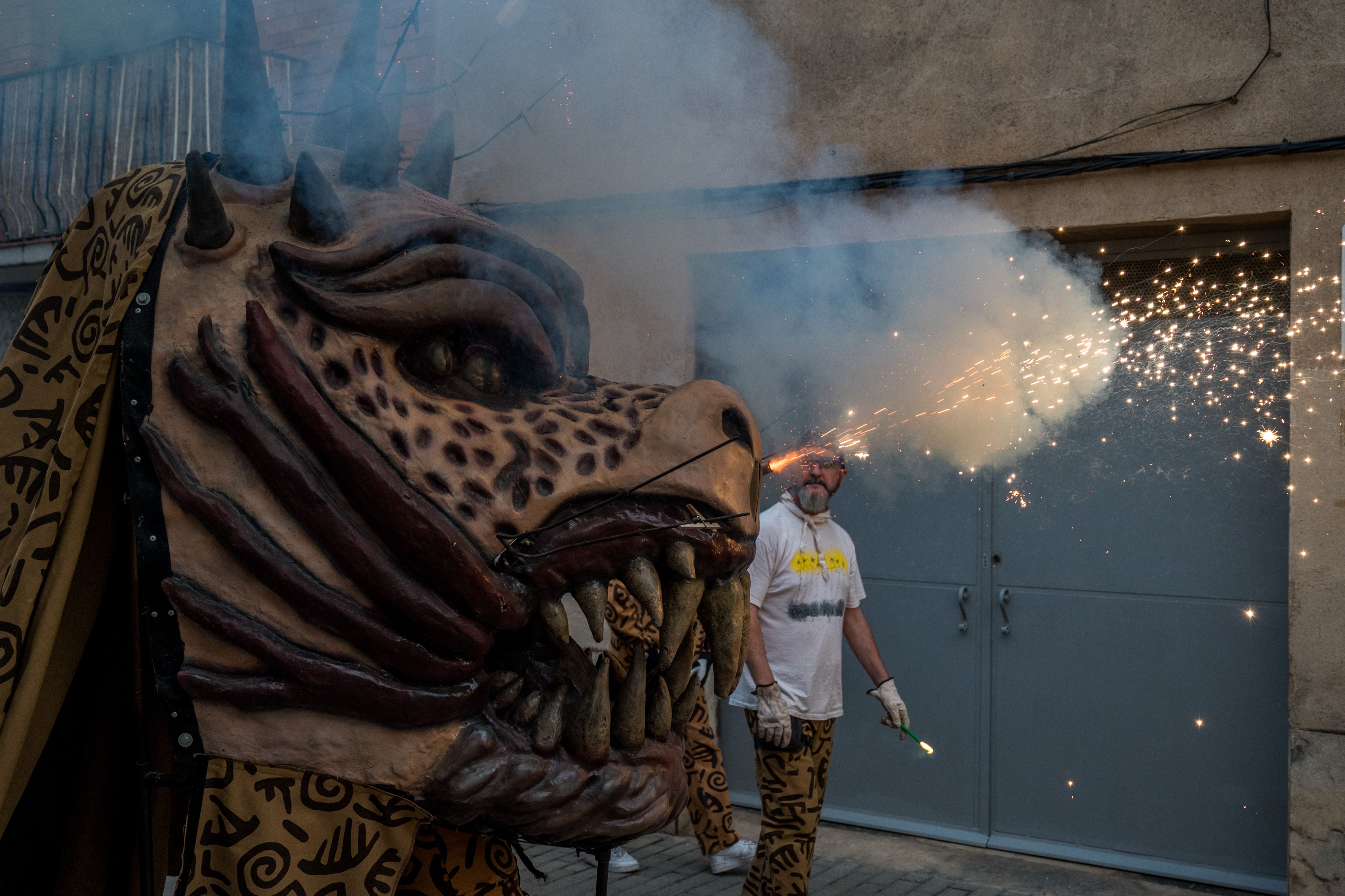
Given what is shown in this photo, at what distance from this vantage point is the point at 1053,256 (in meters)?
5.54

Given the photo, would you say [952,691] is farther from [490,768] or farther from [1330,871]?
[490,768]

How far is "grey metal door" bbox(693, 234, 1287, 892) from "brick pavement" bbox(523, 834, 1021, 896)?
0.62 meters

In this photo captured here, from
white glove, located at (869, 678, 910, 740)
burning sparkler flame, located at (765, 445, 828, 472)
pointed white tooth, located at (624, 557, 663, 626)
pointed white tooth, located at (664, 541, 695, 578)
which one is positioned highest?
burning sparkler flame, located at (765, 445, 828, 472)

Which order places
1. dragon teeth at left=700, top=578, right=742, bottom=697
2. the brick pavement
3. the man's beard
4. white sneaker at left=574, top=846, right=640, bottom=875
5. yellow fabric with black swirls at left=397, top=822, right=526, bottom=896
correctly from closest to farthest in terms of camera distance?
dragon teeth at left=700, top=578, right=742, bottom=697, yellow fabric with black swirls at left=397, top=822, right=526, bottom=896, the man's beard, the brick pavement, white sneaker at left=574, top=846, right=640, bottom=875

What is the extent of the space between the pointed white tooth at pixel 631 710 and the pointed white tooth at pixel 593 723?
31mm

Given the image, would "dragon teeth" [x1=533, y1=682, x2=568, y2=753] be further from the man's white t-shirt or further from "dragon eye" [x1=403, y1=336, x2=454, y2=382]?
the man's white t-shirt

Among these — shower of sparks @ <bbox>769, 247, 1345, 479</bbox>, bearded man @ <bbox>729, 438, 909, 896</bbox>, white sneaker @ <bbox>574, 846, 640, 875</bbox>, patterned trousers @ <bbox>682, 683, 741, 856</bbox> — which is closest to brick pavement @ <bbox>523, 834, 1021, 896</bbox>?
white sneaker @ <bbox>574, 846, 640, 875</bbox>

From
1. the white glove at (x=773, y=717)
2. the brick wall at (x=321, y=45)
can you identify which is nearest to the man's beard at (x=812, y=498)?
the white glove at (x=773, y=717)

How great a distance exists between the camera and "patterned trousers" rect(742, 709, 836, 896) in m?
4.13

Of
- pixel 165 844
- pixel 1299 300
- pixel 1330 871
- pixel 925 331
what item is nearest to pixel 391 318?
pixel 165 844

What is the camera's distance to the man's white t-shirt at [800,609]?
4.42m

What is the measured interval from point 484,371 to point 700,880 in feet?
14.3

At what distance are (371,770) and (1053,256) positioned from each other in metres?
5.09

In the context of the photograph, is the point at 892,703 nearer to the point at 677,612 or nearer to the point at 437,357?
the point at 677,612
